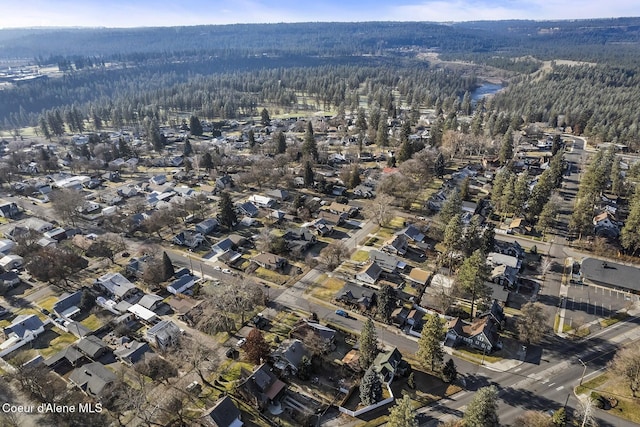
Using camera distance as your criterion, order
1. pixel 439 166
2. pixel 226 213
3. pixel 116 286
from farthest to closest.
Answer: pixel 439 166 < pixel 226 213 < pixel 116 286

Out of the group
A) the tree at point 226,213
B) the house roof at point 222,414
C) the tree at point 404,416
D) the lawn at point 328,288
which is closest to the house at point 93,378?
the house roof at point 222,414

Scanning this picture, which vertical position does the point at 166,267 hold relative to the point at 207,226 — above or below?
above

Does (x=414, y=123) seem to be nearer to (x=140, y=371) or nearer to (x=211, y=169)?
(x=211, y=169)

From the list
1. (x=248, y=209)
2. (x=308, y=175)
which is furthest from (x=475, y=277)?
(x=308, y=175)

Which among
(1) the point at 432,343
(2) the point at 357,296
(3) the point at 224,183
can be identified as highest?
(3) the point at 224,183

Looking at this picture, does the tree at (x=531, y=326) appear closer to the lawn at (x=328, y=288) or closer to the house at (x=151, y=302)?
the lawn at (x=328, y=288)

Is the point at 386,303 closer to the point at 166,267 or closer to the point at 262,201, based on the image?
the point at 166,267

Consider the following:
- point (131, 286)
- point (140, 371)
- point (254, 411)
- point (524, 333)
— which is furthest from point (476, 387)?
point (131, 286)
